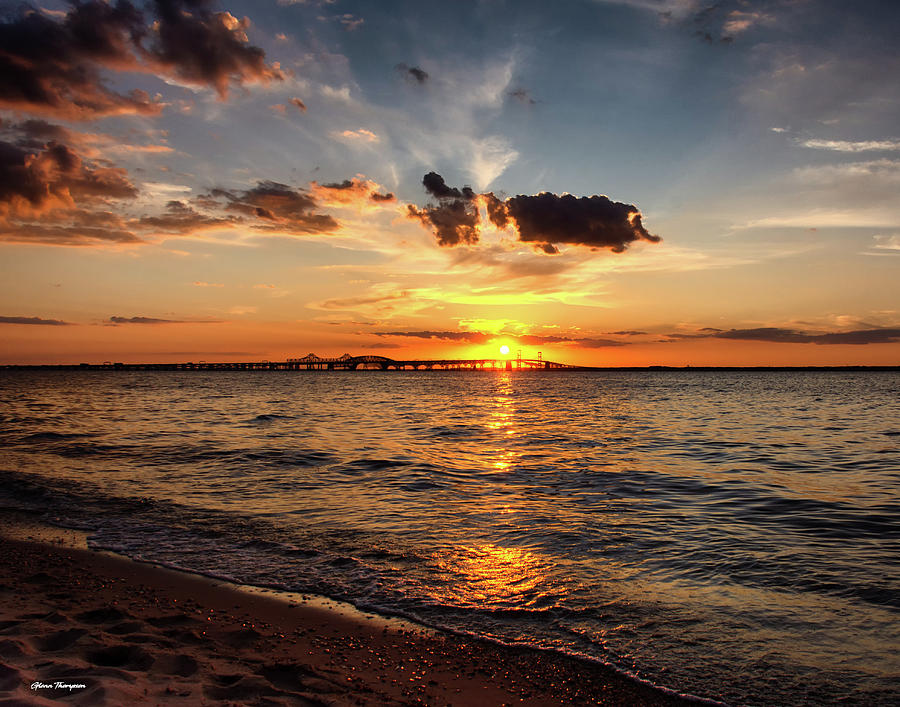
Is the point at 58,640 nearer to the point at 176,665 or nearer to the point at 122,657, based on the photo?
the point at 122,657

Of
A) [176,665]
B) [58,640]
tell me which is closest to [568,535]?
[176,665]

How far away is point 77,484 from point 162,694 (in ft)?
44.6

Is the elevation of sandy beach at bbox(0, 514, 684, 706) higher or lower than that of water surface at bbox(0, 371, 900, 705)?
higher

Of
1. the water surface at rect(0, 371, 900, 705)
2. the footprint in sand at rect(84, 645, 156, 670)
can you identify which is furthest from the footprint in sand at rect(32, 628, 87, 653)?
the water surface at rect(0, 371, 900, 705)

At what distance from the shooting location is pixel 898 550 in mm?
10078

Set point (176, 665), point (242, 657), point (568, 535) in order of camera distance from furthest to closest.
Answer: point (568, 535) → point (242, 657) → point (176, 665)

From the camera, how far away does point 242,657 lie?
5.84 meters

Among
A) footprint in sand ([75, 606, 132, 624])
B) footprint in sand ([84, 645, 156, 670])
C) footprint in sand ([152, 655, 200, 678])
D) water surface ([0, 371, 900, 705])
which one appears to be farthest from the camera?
footprint in sand ([75, 606, 132, 624])

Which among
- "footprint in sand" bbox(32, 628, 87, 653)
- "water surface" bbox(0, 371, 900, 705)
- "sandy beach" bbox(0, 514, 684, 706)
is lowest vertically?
"water surface" bbox(0, 371, 900, 705)

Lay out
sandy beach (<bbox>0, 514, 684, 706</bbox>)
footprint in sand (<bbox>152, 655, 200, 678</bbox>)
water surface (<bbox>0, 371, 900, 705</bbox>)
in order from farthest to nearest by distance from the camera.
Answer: water surface (<bbox>0, 371, 900, 705</bbox>) < footprint in sand (<bbox>152, 655, 200, 678</bbox>) < sandy beach (<bbox>0, 514, 684, 706</bbox>)

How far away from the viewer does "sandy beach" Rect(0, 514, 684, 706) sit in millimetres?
4992

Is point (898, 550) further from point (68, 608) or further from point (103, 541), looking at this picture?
point (103, 541)

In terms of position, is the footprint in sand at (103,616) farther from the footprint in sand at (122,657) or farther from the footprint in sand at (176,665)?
the footprint in sand at (176,665)

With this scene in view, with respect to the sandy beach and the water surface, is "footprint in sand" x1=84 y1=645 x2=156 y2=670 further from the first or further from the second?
the water surface
